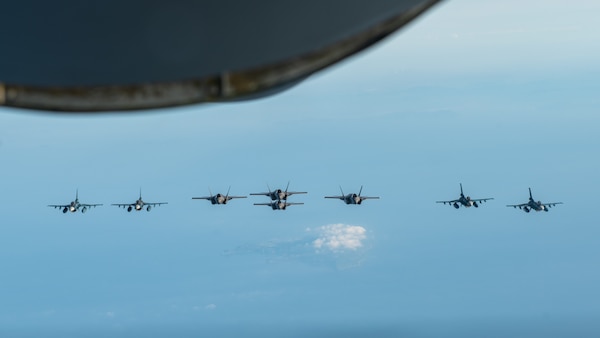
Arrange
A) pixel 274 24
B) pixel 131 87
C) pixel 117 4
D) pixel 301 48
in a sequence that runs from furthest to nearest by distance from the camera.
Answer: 1. pixel 131 87
2. pixel 301 48
3. pixel 274 24
4. pixel 117 4

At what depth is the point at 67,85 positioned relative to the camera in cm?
521

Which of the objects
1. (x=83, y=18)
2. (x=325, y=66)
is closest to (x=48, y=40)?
(x=83, y=18)

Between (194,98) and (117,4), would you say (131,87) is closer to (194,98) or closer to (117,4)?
(194,98)

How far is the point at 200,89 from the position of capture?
545 cm

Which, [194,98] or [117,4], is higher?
[117,4]

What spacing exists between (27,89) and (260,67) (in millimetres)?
1819

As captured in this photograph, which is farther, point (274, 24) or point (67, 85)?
point (67, 85)

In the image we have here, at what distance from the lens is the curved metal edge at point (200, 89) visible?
5.41m

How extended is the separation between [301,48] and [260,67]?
0.40 meters

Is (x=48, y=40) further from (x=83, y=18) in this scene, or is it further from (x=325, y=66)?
(x=325, y=66)

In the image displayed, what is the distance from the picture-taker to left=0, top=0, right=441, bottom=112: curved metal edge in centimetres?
541

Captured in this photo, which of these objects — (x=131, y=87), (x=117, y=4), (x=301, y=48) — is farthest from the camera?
(x=131, y=87)

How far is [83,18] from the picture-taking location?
4516 millimetres

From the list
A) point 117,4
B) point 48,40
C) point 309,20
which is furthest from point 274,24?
point 48,40
